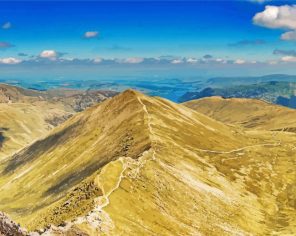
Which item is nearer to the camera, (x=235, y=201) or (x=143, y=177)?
Answer: (x=143, y=177)

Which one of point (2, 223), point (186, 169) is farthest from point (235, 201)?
point (2, 223)

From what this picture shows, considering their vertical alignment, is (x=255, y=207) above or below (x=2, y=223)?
below

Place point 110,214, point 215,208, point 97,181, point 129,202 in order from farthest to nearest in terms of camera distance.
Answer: point 215,208, point 97,181, point 129,202, point 110,214

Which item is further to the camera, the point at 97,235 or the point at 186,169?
the point at 186,169

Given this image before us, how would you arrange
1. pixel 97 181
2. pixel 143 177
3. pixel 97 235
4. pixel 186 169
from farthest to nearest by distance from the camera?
pixel 186 169 < pixel 143 177 < pixel 97 181 < pixel 97 235

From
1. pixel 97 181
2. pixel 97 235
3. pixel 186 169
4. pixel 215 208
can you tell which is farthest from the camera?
pixel 186 169

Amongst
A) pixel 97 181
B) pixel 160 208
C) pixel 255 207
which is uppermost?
pixel 97 181

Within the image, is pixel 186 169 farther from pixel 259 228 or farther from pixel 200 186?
pixel 259 228

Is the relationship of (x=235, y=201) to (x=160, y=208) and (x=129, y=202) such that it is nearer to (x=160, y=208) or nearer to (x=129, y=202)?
(x=160, y=208)

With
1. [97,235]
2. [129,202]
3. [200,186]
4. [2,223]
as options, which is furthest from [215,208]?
[2,223]
